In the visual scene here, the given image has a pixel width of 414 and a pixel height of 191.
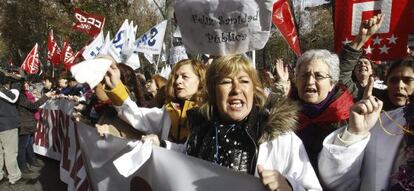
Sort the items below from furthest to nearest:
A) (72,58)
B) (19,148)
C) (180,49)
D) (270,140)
Answer: (72,58), (180,49), (19,148), (270,140)

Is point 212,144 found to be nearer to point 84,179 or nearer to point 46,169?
point 84,179

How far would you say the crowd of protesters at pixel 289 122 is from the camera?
210 centimetres

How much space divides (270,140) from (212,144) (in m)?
0.32

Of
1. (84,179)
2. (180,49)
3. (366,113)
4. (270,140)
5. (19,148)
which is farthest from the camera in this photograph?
(180,49)

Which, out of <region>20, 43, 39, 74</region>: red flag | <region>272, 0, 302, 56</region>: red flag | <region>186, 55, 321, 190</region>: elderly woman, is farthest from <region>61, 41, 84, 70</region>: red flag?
<region>186, 55, 321, 190</region>: elderly woman

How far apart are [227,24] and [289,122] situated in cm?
95

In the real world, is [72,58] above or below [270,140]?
below

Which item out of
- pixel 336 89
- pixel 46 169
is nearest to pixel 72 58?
pixel 46 169

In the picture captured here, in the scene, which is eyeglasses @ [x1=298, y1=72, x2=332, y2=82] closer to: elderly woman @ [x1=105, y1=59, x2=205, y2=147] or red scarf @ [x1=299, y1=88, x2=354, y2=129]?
red scarf @ [x1=299, y1=88, x2=354, y2=129]

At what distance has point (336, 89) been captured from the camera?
2.97 metres

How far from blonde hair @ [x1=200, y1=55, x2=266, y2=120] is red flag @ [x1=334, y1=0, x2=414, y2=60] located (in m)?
1.29

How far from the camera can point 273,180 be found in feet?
6.73

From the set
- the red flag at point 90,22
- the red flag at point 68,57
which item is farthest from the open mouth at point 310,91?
the red flag at point 68,57

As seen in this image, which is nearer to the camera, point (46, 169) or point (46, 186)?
point (46, 186)
